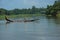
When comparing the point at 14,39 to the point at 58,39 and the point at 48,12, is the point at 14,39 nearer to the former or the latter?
the point at 58,39

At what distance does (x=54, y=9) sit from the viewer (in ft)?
302

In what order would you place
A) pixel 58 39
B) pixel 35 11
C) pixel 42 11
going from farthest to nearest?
pixel 42 11 → pixel 35 11 → pixel 58 39

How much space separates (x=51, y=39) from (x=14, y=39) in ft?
10.8

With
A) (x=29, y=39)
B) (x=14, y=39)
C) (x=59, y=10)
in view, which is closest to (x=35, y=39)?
(x=29, y=39)

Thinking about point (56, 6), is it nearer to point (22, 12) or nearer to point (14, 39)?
point (22, 12)

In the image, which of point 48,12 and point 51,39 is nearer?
point 51,39

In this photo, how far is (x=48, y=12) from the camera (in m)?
98.0

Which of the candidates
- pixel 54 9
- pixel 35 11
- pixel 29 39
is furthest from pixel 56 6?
pixel 29 39

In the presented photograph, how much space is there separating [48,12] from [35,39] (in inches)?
3092

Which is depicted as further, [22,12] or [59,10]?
[22,12]

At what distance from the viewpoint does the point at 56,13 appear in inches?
3625

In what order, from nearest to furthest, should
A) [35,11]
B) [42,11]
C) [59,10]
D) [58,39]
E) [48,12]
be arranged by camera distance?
[58,39]
[59,10]
[48,12]
[35,11]
[42,11]

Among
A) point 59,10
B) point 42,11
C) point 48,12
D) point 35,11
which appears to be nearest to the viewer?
point 59,10

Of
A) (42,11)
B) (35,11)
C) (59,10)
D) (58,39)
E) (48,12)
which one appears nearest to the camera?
(58,39)
